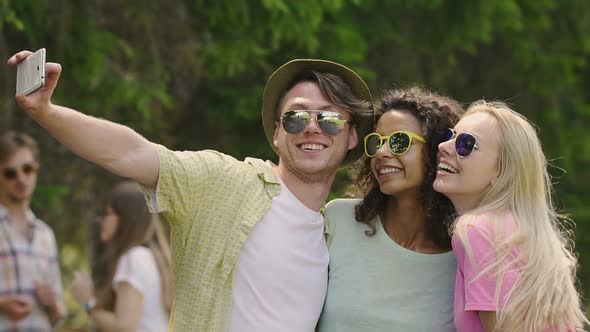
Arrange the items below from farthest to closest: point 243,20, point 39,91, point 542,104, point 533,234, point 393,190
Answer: point 542,104 → point 243,20 → point 393,190 → point 533,234 → point 39,91

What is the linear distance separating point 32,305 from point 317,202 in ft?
8.50

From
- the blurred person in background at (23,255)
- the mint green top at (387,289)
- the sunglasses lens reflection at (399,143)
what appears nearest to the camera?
the mint green top at (387,289)

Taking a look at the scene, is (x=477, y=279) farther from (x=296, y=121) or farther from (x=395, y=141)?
(x=296, y=121)

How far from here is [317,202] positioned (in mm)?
3955

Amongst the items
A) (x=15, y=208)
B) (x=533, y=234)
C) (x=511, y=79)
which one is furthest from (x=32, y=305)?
(x=511, y=79)

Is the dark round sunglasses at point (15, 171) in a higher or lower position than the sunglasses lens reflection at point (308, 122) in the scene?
lower

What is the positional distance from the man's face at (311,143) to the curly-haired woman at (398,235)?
5.7 inches

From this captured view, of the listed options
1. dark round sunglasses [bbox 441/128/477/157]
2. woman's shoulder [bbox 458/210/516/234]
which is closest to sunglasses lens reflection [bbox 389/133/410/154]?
dark round sunglasses [bbox 441/128/477/157]

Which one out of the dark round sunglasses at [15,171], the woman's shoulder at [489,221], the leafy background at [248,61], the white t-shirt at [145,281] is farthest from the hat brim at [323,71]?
the dark round sunglasses at [15,171]

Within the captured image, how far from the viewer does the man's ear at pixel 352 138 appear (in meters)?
4.09

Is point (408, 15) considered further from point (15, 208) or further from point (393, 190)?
point (393, 190)

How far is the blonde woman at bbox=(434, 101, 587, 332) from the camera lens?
Result: 10.9 ft

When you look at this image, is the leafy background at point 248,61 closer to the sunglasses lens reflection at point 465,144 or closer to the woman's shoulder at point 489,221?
the sunglasses lens reflection at point 465,144

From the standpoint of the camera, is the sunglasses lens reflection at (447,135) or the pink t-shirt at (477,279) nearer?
the pink t-shirt at (477,279)
